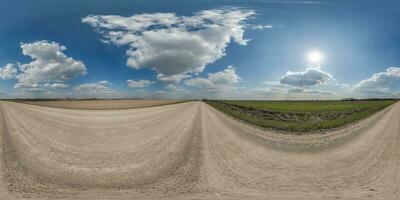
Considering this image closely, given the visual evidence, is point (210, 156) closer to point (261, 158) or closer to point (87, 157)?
point (261, 158)

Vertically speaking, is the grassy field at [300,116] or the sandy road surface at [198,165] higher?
the grassy field at [300,116]

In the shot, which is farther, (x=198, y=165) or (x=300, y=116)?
(x=300, y=116)

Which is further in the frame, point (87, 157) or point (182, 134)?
point (182, 134)

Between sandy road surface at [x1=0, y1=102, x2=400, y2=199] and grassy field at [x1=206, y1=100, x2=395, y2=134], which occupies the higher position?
grassy field at [x1=206, y1=100, x2=395, y2=134]

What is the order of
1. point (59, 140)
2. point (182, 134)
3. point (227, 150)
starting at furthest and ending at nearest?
1. point (182, 134)
2. point (59, 140)
3. point (227, 150)

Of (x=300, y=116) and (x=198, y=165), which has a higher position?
(x=300, y=116)

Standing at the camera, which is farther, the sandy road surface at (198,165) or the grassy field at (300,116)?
the grassy field at (300,116)

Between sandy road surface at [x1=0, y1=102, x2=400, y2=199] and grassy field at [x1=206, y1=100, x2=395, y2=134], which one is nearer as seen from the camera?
sandy road surface at [x1=0, y1=102, x2=400, y2=199]

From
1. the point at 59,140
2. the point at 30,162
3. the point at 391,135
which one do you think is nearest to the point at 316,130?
the point at 391,135
